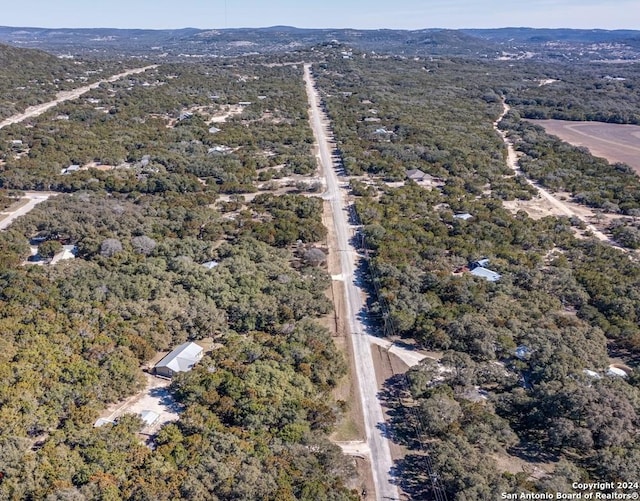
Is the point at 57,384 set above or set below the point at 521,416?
above

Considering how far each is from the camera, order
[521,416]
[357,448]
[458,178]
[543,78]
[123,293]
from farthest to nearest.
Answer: [543,78] < [458,178] < [123,293] < [521,416] < [357,448]

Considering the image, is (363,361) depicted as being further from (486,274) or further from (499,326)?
(486,274)

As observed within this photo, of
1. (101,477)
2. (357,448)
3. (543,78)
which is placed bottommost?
(357,448)

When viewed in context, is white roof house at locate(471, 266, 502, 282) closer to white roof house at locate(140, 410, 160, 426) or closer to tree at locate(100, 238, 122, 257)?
white roof house at locate(140, 410, 160, 426)

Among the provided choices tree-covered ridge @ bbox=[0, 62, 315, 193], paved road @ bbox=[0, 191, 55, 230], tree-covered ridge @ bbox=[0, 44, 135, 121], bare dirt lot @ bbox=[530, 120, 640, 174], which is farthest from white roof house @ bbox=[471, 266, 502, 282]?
tree-covered ridge @ bbox=[0, 44, 135, 121]

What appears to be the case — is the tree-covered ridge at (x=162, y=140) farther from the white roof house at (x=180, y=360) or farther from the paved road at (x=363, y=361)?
the white roof house at (x=180, y=360)

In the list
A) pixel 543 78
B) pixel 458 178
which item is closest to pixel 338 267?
pixel 458 178

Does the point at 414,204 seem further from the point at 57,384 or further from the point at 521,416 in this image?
the point at 57,384
